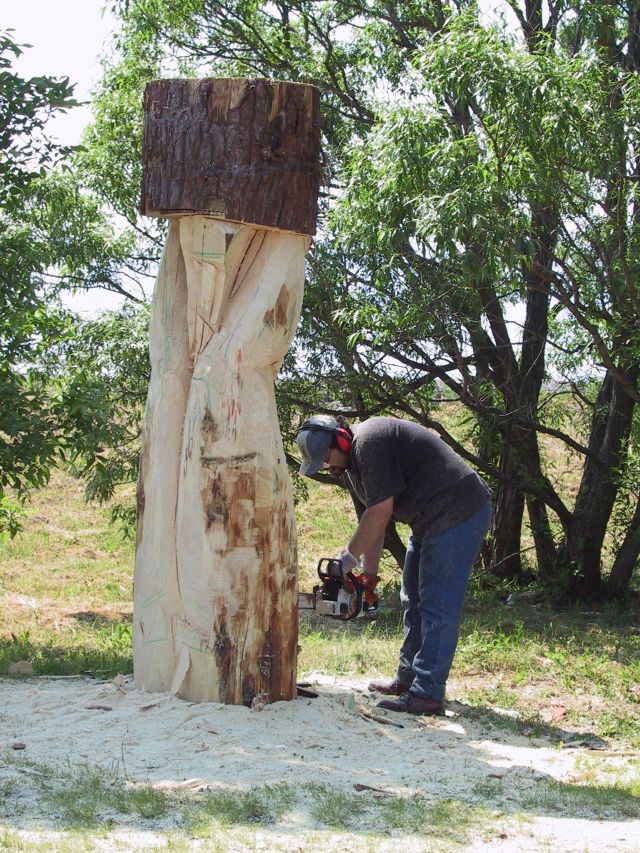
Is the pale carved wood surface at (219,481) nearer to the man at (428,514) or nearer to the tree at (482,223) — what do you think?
the man at (428,514)

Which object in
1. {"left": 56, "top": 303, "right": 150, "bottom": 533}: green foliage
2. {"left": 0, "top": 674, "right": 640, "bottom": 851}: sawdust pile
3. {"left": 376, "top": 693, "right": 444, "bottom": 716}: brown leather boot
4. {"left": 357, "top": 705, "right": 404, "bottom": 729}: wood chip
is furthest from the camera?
{"left": 56, "top": 303, "right": 150, "bottom": 533}: green foliage

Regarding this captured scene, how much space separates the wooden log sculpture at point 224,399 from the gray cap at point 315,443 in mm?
131

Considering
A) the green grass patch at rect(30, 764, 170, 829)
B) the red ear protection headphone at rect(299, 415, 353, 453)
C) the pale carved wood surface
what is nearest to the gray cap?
the red ear protection headphone at rect(299, 415, 353, 453)

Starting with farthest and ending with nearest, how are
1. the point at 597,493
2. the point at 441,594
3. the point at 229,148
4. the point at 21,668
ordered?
1. the point at 597,493
2. the point at 21,668
3. the point at 441,594
4. the point at 229,148

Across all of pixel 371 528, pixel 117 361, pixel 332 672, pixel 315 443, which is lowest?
pixel 332 672

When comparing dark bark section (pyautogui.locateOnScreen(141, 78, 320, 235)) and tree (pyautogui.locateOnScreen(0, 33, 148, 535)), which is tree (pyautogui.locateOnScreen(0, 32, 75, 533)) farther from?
dark bark section (pyautogui.locateOnScreen(141, 78, 320, 235))

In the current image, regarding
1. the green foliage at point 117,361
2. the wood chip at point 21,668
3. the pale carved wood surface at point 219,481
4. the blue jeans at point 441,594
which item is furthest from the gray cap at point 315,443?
the green foliage at point 117,361

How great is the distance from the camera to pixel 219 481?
4977mm

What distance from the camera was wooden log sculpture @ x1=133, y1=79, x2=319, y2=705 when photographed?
495 cm

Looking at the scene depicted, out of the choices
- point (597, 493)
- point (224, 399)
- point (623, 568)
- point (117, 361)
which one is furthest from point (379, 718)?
point (623, 568)

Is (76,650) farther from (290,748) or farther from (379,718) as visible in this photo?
(290,748)

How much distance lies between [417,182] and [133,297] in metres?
4.11

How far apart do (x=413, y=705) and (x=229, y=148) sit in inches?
119

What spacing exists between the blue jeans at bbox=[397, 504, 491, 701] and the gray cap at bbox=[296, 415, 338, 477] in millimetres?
774
